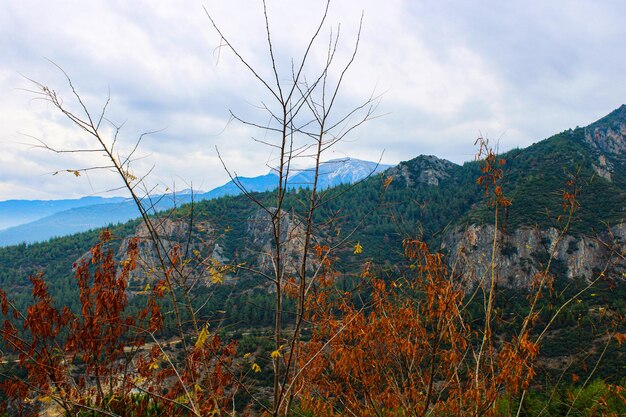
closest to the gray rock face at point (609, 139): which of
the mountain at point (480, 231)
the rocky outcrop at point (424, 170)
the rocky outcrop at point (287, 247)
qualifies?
the mountain at point (480, 231)

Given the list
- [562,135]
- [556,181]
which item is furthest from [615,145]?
[556,181]

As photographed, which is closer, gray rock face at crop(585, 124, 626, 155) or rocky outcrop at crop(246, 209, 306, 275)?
rocky outcrop at crop(246, 209, 306, 275)

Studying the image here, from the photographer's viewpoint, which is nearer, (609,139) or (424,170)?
(609,139)

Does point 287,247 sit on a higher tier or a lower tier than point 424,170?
lower

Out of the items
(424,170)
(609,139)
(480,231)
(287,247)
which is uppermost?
(609,139)

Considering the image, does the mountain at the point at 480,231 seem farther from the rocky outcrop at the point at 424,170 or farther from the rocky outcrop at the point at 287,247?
the rocky outcrop at the point at 287,247

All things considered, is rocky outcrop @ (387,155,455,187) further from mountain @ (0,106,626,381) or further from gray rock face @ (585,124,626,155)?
gray rock face @ (585,124,626,155)

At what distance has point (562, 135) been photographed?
103 meters

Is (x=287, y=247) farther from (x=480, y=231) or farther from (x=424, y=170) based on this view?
(x=424, y=170)

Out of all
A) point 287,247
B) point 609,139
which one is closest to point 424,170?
point 609,139

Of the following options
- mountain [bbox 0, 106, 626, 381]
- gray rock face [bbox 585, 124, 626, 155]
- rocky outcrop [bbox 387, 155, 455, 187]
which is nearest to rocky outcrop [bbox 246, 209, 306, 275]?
mountain [bbox 0, 106, 626, 381]

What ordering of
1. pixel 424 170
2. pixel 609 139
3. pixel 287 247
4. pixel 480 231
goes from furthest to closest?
pixel 424 170, pixel 609 139, pixel 480 231, pixel 287 247

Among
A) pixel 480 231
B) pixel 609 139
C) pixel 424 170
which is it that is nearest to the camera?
pixel 480 231

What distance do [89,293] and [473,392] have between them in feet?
18.1
